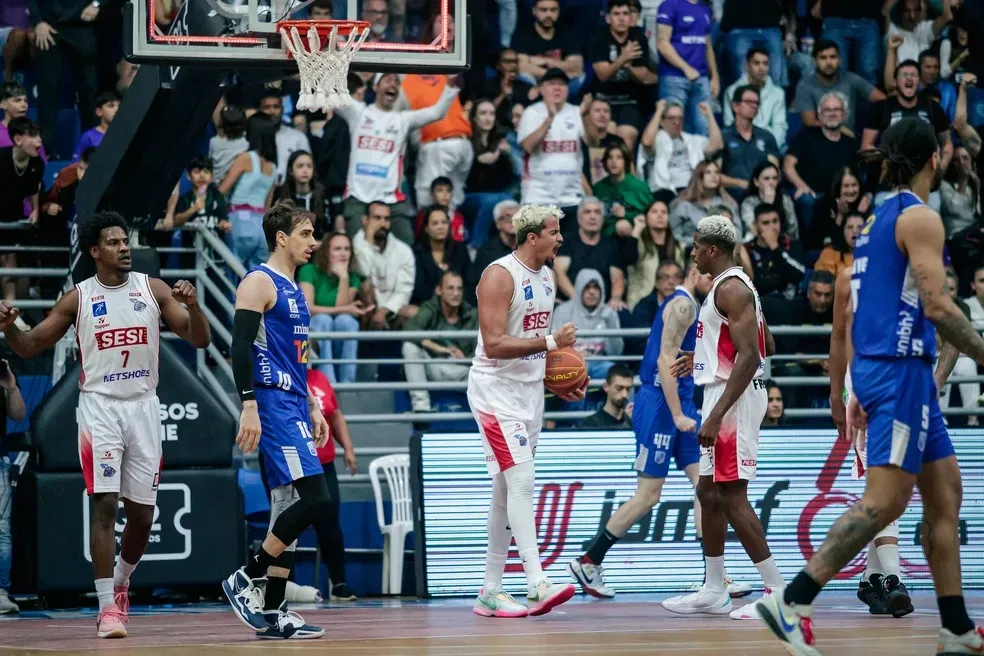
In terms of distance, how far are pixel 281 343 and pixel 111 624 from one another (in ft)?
6.59

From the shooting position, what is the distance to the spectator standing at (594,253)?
15651mm

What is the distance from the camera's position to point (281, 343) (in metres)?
8.88

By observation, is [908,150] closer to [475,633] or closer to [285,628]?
[475,633]

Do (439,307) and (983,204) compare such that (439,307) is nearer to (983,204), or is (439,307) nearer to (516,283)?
(516,283)

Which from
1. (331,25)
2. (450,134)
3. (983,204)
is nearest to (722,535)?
(331,25)

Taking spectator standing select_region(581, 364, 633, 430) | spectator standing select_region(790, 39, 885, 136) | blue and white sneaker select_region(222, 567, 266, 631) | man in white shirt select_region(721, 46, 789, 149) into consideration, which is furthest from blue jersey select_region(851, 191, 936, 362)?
spectator standing select_region(790, 39, 885, 136)

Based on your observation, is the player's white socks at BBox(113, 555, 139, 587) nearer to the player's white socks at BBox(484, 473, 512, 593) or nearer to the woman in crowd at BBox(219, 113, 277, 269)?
the player's white socks at BBox(484, 473, 512, 593)

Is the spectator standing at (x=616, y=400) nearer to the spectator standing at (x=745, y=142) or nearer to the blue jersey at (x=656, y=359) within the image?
the blue jersey at (x=656, y=359)

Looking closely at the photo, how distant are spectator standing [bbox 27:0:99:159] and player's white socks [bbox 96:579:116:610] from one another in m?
7.48

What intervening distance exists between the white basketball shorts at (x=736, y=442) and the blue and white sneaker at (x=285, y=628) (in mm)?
2637

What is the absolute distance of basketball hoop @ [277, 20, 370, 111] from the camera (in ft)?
35.2

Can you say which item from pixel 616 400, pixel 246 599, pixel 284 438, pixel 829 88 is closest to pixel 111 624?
pixel 246 599

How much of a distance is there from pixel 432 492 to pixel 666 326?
8.03ft

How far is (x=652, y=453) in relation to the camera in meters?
11.6
